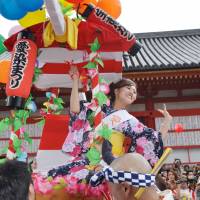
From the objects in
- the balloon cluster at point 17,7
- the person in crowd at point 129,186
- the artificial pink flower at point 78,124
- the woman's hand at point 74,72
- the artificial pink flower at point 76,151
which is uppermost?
the balloon cluster at point 17,7

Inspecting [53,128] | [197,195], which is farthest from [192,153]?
[53,128]

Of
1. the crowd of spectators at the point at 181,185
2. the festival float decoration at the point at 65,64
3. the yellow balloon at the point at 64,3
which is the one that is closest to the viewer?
the festival float decoration at the point at 65,64

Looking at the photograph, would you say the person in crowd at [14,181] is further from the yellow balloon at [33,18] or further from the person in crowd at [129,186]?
the yellow balloon at [33,18]

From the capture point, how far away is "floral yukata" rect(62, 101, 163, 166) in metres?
3.23

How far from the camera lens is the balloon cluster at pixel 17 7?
2883mm

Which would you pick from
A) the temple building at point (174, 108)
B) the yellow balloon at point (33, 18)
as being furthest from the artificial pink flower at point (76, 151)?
the temple building at point (174, 108)

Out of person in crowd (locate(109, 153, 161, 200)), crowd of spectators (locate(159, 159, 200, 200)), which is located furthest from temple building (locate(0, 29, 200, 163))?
person in crowd (locate(109, 153, 161, 200))

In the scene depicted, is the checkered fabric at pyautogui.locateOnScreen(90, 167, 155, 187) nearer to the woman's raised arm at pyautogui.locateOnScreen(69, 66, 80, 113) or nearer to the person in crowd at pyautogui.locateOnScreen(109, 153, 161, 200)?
the person in crowd at pyautogui.locateOnScreen(109, 153, 161, 200)

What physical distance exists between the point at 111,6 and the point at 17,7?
1.04m

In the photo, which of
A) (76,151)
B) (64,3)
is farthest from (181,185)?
(64,3)

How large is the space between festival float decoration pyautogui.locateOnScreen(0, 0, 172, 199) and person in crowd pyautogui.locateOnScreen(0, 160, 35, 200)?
3.86 feet

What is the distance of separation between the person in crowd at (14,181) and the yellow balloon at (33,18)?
1869mm

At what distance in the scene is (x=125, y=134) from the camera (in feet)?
10.8

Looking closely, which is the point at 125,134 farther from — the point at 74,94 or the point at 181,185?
the point at 181,185
